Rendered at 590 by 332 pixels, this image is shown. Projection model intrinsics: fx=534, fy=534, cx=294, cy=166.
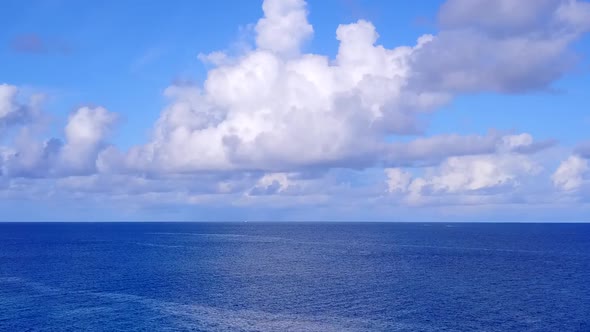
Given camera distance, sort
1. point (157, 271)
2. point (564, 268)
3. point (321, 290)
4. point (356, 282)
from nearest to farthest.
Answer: point (321, 290) → point (356, 282) → point (157, 271) → point (564, 268)

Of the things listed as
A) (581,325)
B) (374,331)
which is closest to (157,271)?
(374,331)

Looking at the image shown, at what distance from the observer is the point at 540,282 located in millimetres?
123000

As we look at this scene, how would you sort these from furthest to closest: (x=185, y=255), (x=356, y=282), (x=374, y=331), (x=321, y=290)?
(x=185, y=255)
(x=356, y=282)
(x=321, y=290)
(x=374, y=331)

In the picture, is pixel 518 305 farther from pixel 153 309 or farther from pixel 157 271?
pixel 157 271

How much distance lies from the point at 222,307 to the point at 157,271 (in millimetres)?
50365

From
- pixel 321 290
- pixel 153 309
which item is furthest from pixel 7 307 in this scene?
pixel 321 290

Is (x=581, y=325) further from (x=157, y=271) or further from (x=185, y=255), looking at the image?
(x=185, y=255)

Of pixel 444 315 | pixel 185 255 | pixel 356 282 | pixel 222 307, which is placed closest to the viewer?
pixel 444 315

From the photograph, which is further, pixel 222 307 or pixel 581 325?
pixel 222 307

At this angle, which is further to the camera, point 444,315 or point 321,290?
point 321,290

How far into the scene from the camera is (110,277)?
422 ft

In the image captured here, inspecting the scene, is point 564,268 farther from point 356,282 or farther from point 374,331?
point 374,331

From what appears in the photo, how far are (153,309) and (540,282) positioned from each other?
86515mm

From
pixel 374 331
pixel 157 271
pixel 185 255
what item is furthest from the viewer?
pixel 185 255
